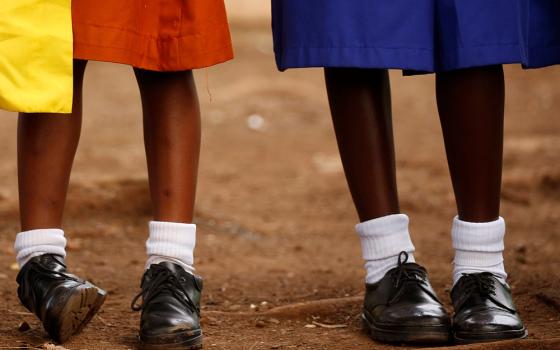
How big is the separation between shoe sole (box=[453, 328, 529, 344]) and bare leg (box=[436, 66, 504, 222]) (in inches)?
10.5

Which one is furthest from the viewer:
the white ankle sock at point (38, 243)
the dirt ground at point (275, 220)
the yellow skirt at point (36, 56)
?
the dirt ground at point (275, 220)

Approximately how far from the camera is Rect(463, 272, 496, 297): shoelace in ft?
6.63

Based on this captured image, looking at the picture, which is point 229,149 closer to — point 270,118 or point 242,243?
point 270,118

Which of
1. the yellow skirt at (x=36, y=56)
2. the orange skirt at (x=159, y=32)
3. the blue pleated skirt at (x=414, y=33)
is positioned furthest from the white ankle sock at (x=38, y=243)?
the blue pleated skirt at (x=414, y=33)

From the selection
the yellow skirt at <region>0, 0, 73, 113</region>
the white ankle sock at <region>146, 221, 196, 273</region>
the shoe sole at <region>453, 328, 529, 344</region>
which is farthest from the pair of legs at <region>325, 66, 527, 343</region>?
the yellow skirt at <region>0, 0, 73, 113</region>

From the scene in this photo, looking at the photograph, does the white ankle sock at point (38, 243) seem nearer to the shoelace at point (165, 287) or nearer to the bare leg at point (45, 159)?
the bare leg at point (45, 159)

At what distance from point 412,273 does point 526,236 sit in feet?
6.39

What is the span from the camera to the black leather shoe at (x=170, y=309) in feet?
6.24

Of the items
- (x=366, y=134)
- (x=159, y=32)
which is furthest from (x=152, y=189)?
A: (x=366, y=134)

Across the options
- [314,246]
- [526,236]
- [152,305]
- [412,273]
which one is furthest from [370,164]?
[526,236]

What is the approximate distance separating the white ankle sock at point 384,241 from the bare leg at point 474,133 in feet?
0.50

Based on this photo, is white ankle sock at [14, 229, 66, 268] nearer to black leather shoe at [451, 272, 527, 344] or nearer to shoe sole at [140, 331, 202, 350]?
shoe sole at [140, 331, 202, 350]

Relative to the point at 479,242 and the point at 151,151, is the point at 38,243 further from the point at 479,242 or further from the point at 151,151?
the point at 479,242

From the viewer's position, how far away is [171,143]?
204 centimetres
